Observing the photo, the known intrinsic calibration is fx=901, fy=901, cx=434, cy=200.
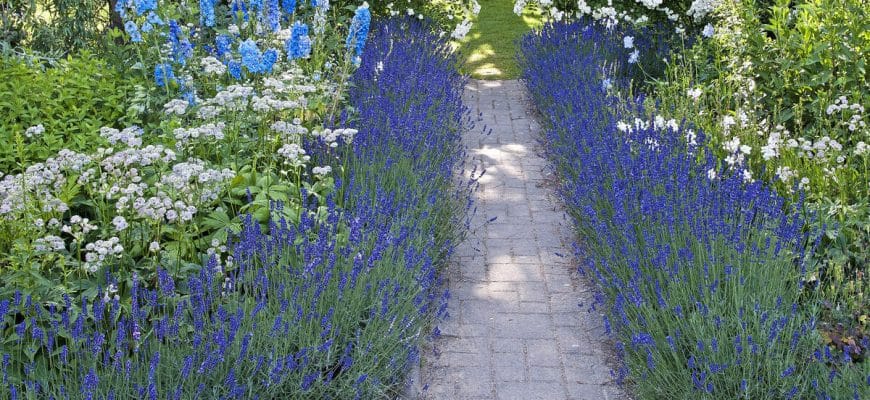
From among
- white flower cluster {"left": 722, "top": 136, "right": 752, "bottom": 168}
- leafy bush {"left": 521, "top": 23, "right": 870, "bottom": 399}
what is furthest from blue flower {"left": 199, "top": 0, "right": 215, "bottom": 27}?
white flower cluster {"left": 722, "top": 136, "right": 752, "bottom": 168}

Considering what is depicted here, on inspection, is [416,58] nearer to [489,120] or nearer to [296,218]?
[489,120]

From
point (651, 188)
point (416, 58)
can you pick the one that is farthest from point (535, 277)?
point (416, 58)

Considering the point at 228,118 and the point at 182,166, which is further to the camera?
the point at 228,118

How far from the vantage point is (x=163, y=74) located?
5207mm

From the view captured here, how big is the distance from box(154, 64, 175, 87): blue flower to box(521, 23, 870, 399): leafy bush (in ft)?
7.93

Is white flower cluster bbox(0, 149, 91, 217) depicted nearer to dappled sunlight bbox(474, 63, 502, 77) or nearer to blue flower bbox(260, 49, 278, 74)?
blue flower bbox(260, 49, 278, 74)

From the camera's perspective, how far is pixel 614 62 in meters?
7.23

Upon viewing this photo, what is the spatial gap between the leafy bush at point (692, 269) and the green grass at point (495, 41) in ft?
12.6

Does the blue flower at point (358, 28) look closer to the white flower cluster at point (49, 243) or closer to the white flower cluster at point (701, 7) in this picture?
the white flower cluster at point (49, 243)

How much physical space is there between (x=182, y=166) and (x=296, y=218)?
621 millimetres

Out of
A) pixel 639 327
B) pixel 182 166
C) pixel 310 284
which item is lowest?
pixel 639 327

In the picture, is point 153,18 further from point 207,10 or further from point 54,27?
point 54,27

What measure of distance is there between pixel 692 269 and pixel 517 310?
105 cm

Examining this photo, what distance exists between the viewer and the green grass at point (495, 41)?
9.38 meters
